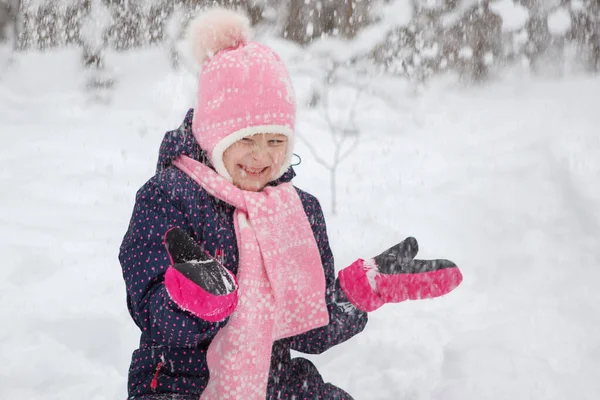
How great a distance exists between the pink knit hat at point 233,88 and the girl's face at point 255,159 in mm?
24

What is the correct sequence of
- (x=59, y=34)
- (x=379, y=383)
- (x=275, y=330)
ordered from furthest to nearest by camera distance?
(x=59, y=34) → (x=379, y=383) → (x=275, y=330)

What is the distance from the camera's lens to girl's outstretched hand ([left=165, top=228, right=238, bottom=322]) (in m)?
1.20

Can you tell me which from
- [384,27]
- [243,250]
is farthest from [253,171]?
[384,27]

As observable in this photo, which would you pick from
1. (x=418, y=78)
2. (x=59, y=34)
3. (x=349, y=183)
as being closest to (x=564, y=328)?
(x=349, y=183)

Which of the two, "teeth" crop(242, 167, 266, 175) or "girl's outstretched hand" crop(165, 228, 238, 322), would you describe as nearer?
"girl's outstretched hand" crop(165, 228, 238, 322)

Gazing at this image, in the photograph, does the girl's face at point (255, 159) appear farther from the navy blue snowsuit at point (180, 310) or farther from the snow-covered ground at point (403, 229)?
the snow-covered ground at point (403, 229)

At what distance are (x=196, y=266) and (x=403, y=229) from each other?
10.6 feet

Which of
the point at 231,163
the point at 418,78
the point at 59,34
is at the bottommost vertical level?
the point at 231,163

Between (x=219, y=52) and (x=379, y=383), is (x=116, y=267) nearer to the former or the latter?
(x=379, y=383)

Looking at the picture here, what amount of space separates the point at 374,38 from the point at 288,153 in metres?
8.26

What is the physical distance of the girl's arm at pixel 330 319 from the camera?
1817 millimetres

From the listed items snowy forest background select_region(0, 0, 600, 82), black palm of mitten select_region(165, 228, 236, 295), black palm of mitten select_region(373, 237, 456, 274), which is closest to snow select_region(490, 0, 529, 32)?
snowy forest background select_region(0, 0, 600, 82)

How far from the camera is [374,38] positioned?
31.1 feet

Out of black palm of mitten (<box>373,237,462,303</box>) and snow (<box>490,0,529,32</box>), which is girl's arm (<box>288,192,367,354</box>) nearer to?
black palm of mitten (<box>373,237,462,303</box>)
